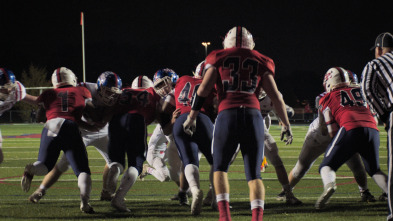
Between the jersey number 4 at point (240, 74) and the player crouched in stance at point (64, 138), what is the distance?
2.09 meters

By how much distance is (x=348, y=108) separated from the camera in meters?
5.95

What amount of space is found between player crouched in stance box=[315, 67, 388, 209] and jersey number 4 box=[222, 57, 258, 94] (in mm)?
1607

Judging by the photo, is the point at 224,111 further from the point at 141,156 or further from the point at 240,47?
the point at 141,156

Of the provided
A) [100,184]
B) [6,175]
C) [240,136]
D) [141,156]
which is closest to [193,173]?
[141,156]

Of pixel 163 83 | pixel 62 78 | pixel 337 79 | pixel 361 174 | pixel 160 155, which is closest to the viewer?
pixel 337 79

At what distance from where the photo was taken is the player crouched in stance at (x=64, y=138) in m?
5.89

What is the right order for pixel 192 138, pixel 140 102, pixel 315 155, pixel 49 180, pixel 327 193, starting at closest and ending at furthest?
1. pixel 327 193
2. pixel 192 138
3. pixel 140 102
4. pixel 49 180
5. pixel 315 155

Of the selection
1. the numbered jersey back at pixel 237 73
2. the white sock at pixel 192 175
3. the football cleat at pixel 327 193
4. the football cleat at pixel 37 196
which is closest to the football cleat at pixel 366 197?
the football cleat at pixel 327 193

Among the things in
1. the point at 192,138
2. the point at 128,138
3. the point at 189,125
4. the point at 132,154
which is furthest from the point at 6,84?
the point at 189,125

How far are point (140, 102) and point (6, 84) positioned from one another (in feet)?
5.05

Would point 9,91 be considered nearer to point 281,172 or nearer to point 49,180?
point 49,180

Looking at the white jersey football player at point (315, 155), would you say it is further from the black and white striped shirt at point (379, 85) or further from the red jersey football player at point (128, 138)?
the black and white striped shirt at point (379, 85)

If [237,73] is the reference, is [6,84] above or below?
below

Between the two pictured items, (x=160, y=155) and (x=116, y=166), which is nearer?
(x=116, y=166)
